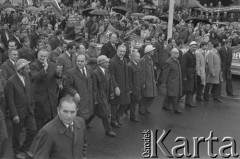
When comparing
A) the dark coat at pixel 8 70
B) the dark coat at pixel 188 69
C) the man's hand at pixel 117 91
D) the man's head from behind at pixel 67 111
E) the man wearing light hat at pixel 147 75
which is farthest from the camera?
the dark coat at pixel 188 69

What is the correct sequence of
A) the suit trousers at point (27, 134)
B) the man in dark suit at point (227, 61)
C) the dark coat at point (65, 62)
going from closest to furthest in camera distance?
the suit trousers at point (27, 134)
the dark coat at point (65, 62)
the man in dark suit at point (227, 61)

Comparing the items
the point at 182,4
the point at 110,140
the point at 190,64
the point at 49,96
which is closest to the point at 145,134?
the point at 110,140

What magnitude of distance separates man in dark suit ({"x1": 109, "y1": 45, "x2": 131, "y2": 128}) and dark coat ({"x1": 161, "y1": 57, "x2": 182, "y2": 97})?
64.6 inches

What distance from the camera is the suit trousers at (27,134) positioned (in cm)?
726

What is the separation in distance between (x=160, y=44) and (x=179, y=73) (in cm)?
302

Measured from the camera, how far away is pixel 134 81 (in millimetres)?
→ 9797

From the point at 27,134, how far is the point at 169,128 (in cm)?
351

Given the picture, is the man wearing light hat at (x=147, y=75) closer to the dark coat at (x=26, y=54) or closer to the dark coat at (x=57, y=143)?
the dark coat at (x=26, y=54)

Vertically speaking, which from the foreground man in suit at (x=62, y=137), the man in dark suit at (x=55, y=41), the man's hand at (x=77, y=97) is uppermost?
the foreground man in suit at (x=62, y=137)

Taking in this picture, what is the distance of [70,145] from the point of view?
444 centimetres

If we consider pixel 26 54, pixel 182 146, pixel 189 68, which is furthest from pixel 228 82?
pixel 26 54

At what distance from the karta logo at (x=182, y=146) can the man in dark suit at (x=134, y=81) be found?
1014 mm

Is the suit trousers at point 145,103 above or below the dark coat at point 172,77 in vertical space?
below

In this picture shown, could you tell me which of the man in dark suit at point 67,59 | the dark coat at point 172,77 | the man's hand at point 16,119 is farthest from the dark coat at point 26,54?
the man's hand at point 16,119
